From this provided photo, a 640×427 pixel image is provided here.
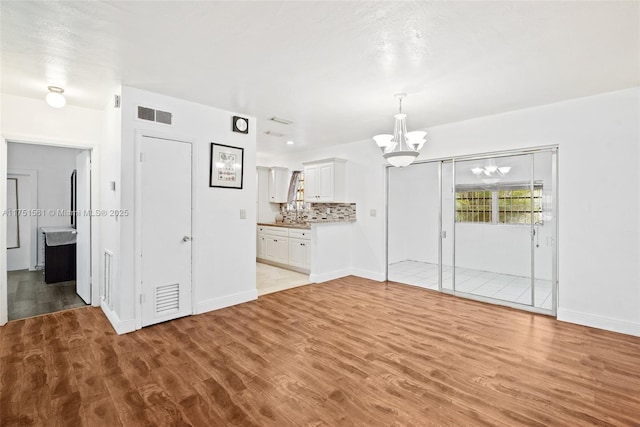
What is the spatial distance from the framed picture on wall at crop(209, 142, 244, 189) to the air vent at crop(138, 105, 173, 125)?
57cm

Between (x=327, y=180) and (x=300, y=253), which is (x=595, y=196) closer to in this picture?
(x=327, y=180)

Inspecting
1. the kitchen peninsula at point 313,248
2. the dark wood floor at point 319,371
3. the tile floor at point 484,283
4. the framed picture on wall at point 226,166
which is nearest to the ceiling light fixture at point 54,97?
the framed picture on wall at point 226,166

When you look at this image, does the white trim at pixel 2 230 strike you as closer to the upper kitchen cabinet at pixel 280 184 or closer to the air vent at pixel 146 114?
the air vent at pixel 146 114

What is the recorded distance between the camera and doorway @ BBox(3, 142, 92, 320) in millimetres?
4152

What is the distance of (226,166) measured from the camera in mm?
3945

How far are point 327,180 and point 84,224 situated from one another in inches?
156

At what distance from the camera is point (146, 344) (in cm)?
290

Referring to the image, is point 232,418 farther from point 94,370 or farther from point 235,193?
point 235,193

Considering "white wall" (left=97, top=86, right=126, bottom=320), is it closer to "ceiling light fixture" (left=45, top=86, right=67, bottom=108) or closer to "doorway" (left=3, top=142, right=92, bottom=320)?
"doorway" (left=3, top=142, right=92, bottom=320)

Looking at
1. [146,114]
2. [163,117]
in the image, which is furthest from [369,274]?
[146,114]

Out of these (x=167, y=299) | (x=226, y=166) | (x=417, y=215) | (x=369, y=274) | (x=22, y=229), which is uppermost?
(x=226, y=166)

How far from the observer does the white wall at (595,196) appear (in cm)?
317

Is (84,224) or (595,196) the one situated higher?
(595,196)

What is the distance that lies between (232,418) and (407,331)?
6.62ft
